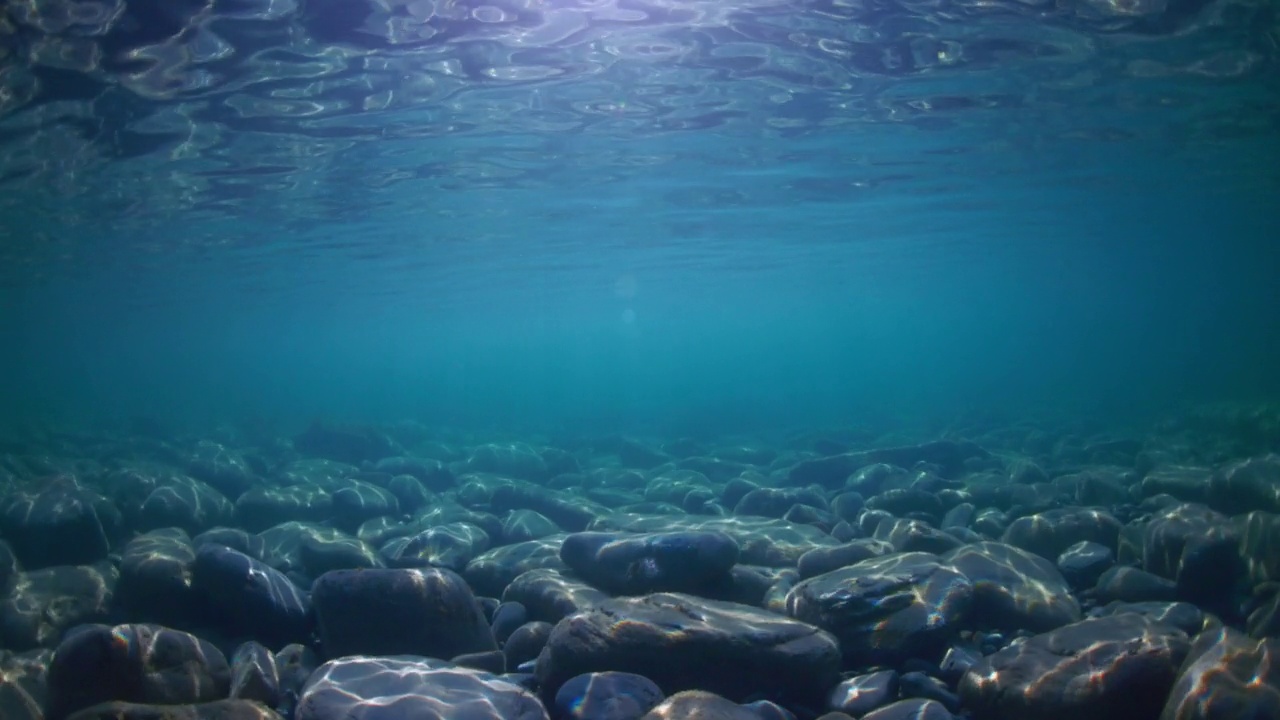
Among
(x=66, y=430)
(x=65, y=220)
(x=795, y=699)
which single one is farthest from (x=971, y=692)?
(x=66, y=430)

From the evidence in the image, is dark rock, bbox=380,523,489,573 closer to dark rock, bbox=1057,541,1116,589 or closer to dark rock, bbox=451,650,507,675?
dark rock, bbox=451,650,507,675

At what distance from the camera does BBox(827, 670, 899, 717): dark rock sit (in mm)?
5832

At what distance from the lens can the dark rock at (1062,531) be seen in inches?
401

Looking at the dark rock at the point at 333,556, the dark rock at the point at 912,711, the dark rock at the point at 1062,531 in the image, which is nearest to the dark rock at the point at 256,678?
the dark rock at the point at 333,556

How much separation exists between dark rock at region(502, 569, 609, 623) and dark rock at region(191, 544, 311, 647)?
7.24 feet

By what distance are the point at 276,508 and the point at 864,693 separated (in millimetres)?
12323

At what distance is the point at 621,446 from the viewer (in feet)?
86.9

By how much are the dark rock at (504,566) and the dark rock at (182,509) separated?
6.41m

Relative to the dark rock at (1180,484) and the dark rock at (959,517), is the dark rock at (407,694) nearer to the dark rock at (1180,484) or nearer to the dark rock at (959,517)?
the dark rock at (959,517)

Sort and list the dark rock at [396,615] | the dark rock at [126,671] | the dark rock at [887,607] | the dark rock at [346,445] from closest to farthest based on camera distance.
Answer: the dark rock at [126,671] < the dark rock at [887,607] < the dark rock at [396,615] < the dark rock at [346,445]

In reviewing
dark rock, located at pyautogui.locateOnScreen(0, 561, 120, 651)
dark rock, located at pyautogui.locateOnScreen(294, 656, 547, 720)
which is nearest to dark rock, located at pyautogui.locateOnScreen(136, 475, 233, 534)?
dark rock, located at pyautogui.locateOnScreen(0, 561, 120, 651)

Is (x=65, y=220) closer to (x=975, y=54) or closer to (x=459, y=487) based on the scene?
(x=459, y=487)

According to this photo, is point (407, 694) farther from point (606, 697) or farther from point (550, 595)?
point (550, 595)

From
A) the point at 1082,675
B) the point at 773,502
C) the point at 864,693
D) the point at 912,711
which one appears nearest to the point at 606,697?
the point at 864,693
